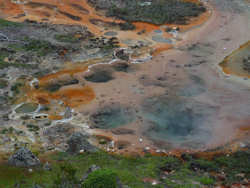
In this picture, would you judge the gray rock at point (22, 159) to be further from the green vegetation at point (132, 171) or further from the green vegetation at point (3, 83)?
the green vegetation at point (3, 83)

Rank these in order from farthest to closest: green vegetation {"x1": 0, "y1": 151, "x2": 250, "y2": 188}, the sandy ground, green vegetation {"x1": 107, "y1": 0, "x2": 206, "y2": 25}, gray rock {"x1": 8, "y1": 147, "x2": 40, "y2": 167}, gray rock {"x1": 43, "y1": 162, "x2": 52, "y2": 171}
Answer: green vegetation {"x1": 107, "y1": 0, "x2": 206, "y2": 25} → the sandy ground → gray rock {"x1": 43, "y1": 162, "x2": 52, "y2": 171} → gray rock {"x1": 8, "y1": 147, "x2": 40, "y2": 167} → green vegetation {"x1": 0, "y1": 151, "x2": 250, "y2": 188}

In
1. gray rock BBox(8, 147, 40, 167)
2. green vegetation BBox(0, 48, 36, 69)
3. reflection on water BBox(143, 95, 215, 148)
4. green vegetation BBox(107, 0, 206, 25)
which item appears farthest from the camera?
green vegetation BBox(107, 0, 206, 25)

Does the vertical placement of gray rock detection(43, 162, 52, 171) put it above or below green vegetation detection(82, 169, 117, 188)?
below

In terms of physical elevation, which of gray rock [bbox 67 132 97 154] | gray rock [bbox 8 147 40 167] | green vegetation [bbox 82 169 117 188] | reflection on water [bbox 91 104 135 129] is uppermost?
green vegetation [bbox 82 169 117 188]

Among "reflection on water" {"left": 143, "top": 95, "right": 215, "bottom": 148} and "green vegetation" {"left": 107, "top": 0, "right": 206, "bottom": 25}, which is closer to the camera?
"reflection on water" {"left": 143, "top": 95, "right": 215, "bottom": 148}

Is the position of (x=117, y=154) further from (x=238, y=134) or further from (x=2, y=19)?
(x=2, y=19)

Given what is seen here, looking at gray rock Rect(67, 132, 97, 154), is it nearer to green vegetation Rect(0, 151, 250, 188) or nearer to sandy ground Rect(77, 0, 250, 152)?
green vegetation Rect(0, 151, 250, 188)

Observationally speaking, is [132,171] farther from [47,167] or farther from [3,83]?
[3,83]

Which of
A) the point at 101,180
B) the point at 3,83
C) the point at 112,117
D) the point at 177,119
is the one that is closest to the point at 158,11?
the point at 177,119

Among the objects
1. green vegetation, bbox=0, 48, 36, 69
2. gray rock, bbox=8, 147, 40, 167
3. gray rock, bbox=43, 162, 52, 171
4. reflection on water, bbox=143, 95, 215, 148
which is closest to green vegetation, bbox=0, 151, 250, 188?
gray rock, bbox=43, 162, 52, 171

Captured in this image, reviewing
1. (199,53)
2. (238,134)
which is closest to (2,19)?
(199,53)
